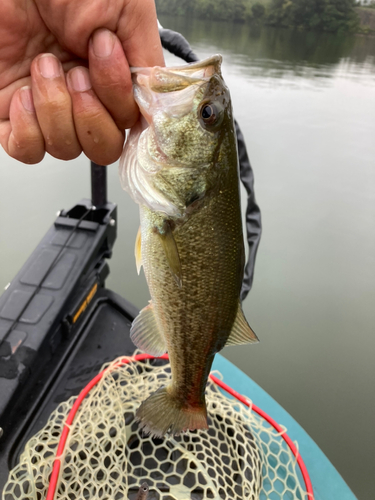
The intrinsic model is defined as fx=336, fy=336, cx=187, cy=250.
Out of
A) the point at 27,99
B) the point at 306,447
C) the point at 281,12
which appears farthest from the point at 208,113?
the point at 281,12

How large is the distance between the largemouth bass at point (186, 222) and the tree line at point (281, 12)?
16.0m

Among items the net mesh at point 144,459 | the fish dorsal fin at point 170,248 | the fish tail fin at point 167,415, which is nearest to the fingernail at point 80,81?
the fish dorsal fin at point 170,248

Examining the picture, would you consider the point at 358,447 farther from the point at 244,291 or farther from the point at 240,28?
the point at 240,28

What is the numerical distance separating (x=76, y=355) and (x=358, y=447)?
7.47ft

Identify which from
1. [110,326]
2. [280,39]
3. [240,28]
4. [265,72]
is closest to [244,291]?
[110,326]

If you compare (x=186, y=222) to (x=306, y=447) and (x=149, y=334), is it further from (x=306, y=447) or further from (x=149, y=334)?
(x=306, y=447)

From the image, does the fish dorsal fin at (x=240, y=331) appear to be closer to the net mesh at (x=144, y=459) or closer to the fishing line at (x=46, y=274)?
the net mesh at (x=144, y=459)

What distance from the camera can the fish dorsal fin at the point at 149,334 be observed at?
1.19 meters

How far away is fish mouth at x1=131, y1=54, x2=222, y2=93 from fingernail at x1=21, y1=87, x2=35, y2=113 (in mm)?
285

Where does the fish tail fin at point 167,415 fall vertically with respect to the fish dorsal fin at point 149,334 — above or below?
below

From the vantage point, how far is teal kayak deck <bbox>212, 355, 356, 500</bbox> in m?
1.65

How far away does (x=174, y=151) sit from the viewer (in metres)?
1.00

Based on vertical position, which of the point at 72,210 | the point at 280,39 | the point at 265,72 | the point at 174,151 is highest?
the point at 280,39

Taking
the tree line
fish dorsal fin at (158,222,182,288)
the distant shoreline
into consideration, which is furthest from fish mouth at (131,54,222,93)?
the distant shoreline
